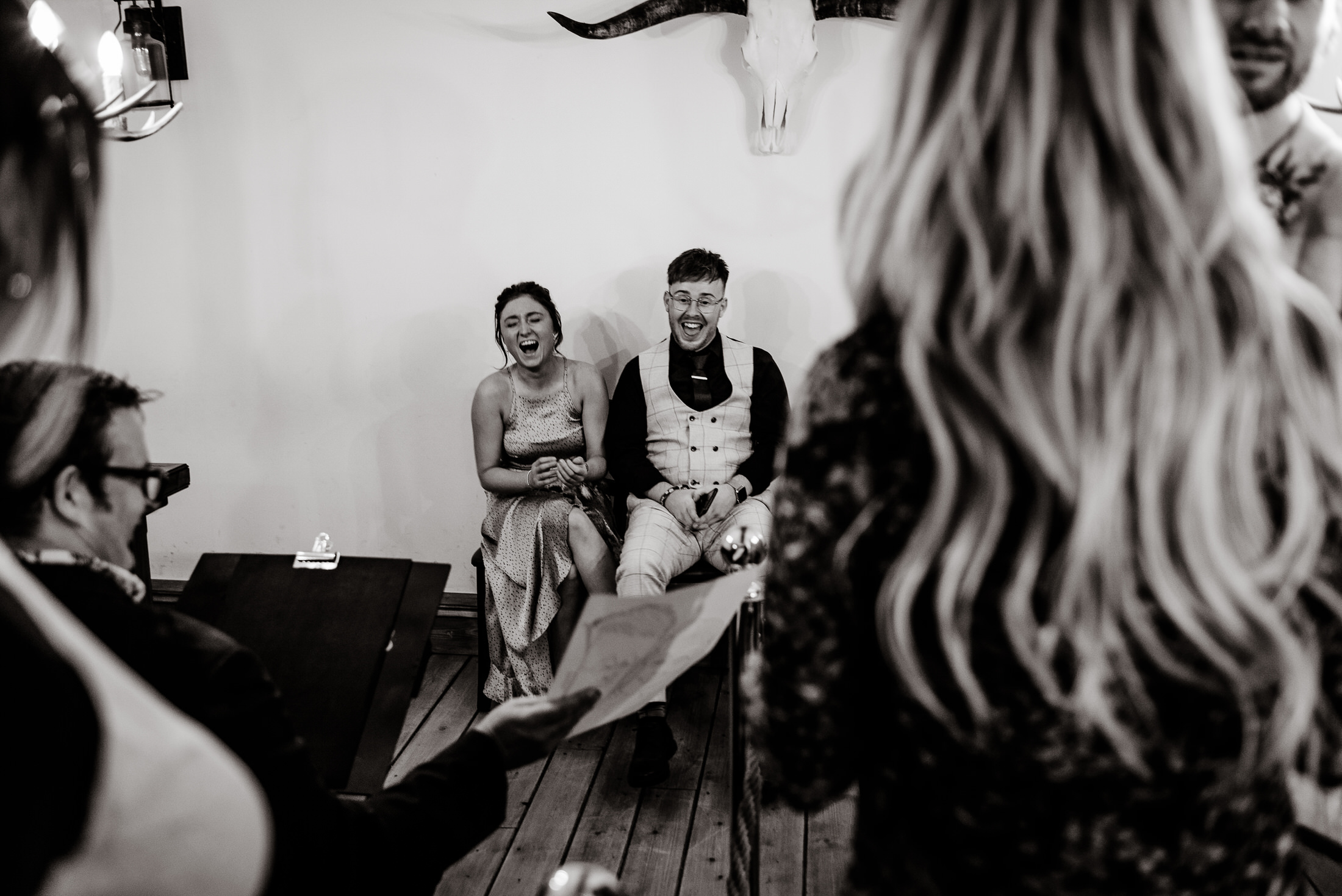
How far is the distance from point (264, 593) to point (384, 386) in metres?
1.71

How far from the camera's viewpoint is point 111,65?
192cm

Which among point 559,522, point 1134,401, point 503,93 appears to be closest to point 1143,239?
point 1134,401

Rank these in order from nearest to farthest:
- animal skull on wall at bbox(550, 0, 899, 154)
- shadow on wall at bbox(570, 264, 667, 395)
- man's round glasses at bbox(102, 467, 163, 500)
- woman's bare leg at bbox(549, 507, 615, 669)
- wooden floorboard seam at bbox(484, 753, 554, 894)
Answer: man's round glasses at bbox(102, 467, 163, 500) → wooden floorboard seam at bbox(484, 753, 554, 894) → woman's bare leg at bbox(549, 507, 615, 669) → animal skull on wall at bbox(550, 0, 899, 154) → shadow on wall at bbox(570, 264, 667, 395)

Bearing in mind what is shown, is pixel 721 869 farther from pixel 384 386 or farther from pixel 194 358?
pixel 194 358

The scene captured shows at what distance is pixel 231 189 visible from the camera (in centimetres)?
334

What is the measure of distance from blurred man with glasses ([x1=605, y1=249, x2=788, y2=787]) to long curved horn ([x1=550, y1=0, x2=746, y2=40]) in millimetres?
783

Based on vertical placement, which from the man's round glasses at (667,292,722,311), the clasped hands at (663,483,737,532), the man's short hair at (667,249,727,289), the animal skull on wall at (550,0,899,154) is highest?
the animal skull on wall at (550,0,899,154)

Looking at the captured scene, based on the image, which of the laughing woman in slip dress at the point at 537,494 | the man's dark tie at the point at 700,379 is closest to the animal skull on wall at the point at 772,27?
the man's dark tie at the point at 700,379

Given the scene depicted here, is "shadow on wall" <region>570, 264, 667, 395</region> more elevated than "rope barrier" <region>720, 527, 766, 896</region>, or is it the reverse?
"shadow on wall" <region>570, 264, 667, 395</region>

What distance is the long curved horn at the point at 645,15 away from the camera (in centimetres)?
296

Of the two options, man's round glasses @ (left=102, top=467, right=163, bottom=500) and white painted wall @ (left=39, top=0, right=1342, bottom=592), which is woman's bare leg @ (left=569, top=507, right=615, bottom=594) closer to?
white painted wall @ (left=39, top=0, right=1342, bottom=592)

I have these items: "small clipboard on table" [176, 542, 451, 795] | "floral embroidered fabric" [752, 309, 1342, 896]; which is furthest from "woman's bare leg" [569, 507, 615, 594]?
"floral embroidered fabric" [752, 309, 1342, 896]

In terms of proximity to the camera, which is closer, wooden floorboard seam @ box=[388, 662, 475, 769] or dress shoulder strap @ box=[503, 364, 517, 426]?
wooden floorboard seam @ box=[388, 662, 475, 769]

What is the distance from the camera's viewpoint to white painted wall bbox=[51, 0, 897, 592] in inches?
Answer: 123
